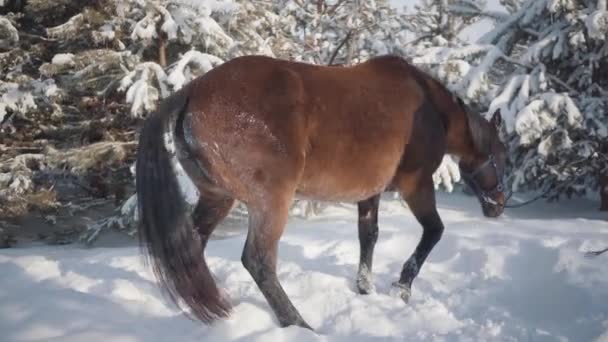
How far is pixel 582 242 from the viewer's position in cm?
396

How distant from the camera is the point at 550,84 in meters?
7.82

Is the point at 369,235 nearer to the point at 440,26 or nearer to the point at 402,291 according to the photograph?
the point at 402,291

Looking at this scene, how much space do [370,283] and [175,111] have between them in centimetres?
201

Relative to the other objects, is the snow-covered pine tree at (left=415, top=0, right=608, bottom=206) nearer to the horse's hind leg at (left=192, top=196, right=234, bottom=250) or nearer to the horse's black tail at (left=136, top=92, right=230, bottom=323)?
the horse's hind leg at (left=192, top=196, right=234, bottom=250)

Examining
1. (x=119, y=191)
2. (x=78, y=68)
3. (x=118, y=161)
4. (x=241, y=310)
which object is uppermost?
(x=78, y=68)

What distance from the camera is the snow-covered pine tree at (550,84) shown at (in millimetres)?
7141

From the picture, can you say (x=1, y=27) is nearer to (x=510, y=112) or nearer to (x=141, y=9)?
(x=141, y=9)

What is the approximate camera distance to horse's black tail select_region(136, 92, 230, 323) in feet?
8.71

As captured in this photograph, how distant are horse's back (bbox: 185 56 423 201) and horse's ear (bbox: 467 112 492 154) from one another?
757mm

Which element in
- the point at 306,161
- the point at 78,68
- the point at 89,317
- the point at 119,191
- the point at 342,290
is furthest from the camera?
the point at 119,191

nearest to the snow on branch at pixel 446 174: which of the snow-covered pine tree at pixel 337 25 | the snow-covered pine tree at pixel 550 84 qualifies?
the snow-covered pine tree at pixel 550 84

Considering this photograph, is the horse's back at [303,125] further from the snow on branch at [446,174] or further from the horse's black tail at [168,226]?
the snow on branch at [446,174]

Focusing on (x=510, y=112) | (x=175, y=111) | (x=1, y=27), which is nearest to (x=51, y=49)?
(x=1, y=27)

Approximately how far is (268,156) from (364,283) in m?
1.43
